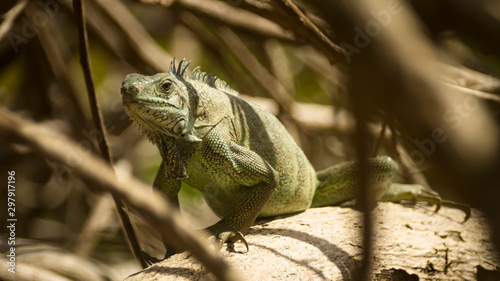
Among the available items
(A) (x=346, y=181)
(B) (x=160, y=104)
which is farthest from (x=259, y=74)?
(B) (x=160, y=104)

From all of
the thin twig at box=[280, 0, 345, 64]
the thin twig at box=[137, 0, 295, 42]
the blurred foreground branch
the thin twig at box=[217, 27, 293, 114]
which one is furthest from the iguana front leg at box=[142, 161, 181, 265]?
the thin twig at box=[217, 27, 293, 114]

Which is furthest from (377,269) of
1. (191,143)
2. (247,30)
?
(247,30)

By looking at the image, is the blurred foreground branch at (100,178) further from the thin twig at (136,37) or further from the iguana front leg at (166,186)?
the thin twig at (136,37)

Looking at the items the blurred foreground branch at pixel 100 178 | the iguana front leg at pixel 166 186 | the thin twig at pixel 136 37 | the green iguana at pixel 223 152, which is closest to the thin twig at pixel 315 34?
the green iguana at pixel 223 152

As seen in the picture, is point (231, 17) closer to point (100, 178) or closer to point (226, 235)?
point (226, 235)

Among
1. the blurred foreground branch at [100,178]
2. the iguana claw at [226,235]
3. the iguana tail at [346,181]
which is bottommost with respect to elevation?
the blurred foreground branch at [100,178]

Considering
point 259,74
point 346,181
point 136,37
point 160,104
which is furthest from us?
point 259,74

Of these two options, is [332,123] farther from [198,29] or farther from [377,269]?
[377,269]
